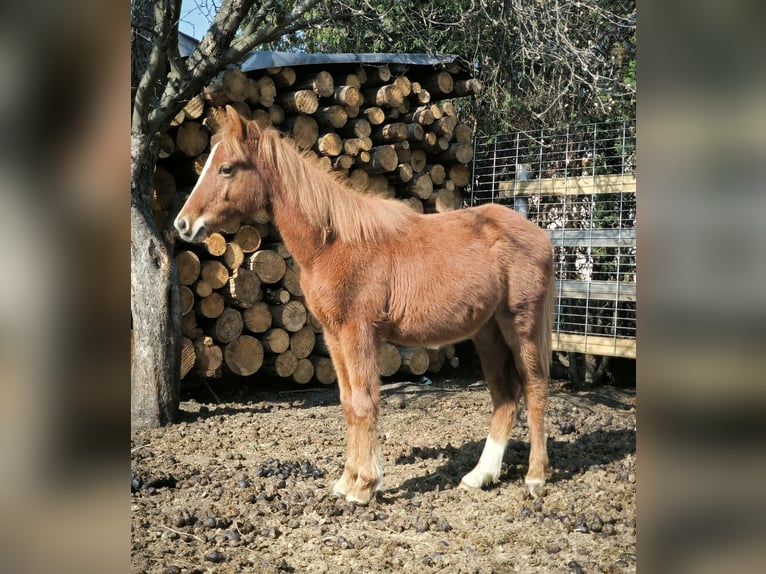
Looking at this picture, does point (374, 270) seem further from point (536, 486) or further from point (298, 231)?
point (536, 486)

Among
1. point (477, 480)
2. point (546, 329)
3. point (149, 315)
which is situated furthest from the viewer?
point (149, 315)

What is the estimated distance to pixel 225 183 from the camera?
327 centimetres

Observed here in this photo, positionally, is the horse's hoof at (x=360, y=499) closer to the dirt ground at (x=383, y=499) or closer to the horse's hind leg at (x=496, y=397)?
the dirt ground at (x=383, y=499)

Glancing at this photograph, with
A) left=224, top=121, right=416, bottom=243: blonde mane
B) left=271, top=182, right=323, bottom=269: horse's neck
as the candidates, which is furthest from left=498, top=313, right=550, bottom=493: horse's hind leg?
left=271, top=182, right=323, bottom=269: horse's neck

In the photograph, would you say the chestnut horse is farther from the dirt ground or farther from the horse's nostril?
the dirt ground

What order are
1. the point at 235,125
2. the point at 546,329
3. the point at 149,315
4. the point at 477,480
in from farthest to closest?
the point at 149,315
the point at 546,329
the point at 477,480
the point at 235,125

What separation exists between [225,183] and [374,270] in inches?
36.1

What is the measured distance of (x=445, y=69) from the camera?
6879 millimetres

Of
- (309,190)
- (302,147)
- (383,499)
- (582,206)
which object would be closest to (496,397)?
(383,499)

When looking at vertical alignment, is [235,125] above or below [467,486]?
above

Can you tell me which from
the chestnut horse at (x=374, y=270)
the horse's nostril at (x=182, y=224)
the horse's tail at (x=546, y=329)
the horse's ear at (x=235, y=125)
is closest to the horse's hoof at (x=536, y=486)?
the chestnut horse at (x=374, y=270)

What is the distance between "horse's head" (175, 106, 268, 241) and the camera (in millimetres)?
3250

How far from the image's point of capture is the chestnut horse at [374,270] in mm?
3268
